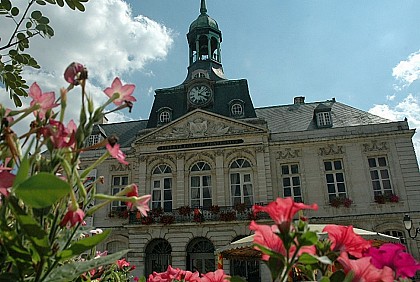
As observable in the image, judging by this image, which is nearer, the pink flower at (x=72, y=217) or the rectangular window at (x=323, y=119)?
the pink flower at (x=72, y=217)

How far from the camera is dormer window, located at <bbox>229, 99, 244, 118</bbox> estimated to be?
19.7 metres

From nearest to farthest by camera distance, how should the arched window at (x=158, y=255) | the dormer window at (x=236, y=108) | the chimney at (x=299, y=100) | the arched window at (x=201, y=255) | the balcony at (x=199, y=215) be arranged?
the balcony at (x=199, y=215), the arched window at (x=201, y=255), the arched window at (x=158, y=255), the dormer window at (x=236, y=108), the chimney at (x=299, y=100)

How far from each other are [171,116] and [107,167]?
176 inches

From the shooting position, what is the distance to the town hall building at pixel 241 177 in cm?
1653

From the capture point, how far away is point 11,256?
0.71 m

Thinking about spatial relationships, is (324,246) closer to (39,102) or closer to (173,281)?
(39,102)

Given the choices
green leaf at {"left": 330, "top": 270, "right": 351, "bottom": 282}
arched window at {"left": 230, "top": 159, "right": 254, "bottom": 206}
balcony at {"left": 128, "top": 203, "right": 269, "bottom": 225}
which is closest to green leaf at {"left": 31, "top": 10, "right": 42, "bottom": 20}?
green leaf at {"left": 330, "top": 270, "right": 351, "bottom": 282}

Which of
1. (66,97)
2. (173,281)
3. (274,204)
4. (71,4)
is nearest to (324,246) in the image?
(274,204)

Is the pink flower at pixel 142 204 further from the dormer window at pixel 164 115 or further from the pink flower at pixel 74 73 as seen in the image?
the dormer window at pixel 164 115

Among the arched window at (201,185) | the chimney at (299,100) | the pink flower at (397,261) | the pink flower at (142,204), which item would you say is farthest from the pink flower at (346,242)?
the chimney at (299,100)

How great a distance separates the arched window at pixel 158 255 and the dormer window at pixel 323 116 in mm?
10051

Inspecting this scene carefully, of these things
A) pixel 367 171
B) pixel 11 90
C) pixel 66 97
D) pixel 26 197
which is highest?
pixel 367 171

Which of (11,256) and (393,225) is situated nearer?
(11,256)

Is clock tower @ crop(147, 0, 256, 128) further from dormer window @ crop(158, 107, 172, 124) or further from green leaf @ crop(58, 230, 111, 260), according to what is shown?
green leaf @ crop(58, 230, 111, 260)
